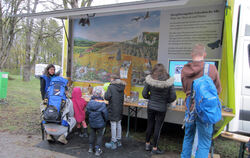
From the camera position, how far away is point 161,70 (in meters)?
3.23

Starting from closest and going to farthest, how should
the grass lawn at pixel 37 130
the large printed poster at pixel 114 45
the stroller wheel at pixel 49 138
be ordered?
1. the stroller wheel at pixel 49 138
2. the grass lawn at pixel 37 130
3. the large printed poster at pixel 114 45

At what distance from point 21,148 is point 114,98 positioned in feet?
6.62

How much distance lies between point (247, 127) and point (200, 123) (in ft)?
8.39

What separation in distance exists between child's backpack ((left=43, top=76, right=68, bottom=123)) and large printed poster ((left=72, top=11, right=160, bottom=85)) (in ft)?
6.12

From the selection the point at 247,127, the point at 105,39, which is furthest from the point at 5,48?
the point at 247,127

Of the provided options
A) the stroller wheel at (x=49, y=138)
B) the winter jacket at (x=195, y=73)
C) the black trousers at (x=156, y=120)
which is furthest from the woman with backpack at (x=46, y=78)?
the winter jacket at (x=195, y=73)

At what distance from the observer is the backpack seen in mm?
2070

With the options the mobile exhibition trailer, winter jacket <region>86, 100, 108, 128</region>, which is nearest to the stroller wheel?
winter jacket <region>86, 100, 108, 128</region>

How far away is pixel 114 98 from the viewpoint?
11.6 feet

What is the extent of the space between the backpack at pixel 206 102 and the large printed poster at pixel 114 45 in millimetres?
2532

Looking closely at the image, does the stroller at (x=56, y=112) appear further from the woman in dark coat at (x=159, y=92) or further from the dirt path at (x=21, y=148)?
the woman in dark coat at (x=159, y=92)

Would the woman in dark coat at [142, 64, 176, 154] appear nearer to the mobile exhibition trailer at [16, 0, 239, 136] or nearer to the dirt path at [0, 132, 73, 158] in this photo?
the mobile exhibition trailer at [16, 0, 239, 136]

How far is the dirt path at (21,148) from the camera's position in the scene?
3219mm

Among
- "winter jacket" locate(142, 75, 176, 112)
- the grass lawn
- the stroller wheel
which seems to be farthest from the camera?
the grass lawn
